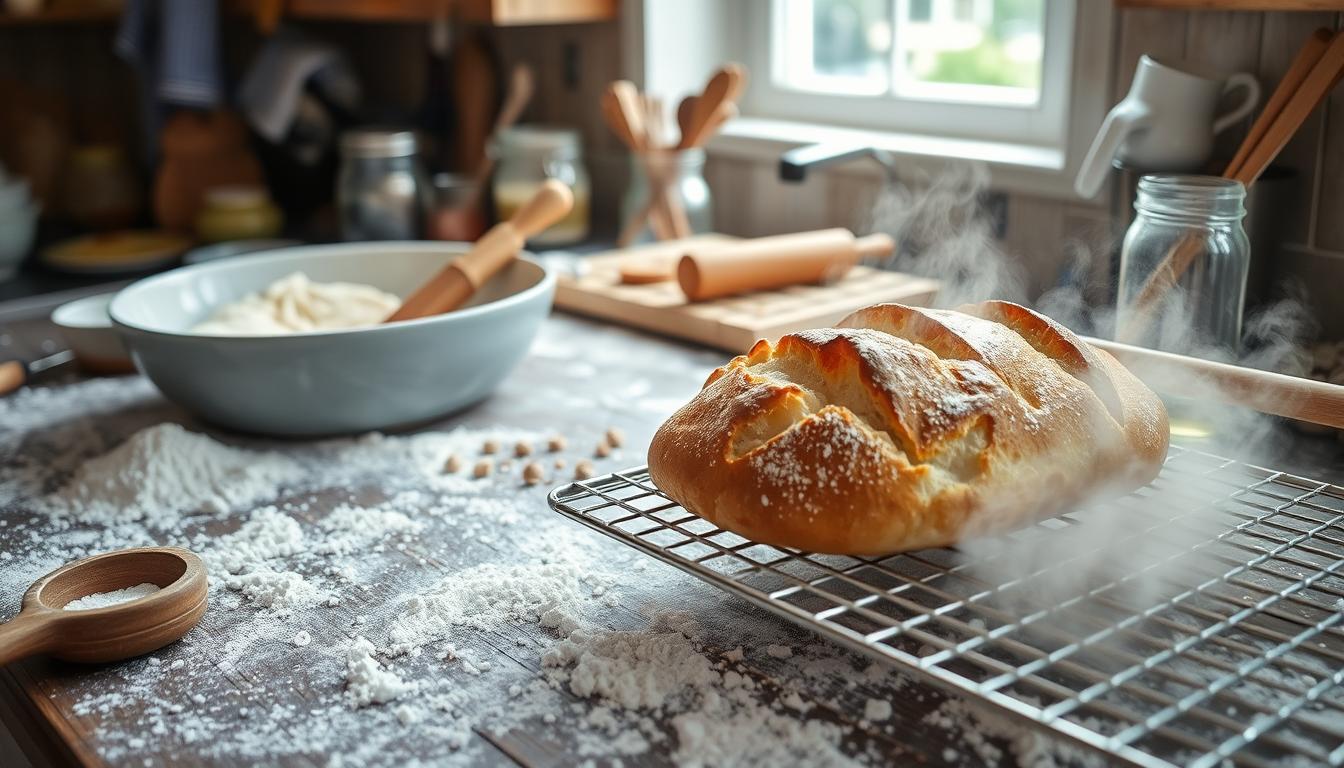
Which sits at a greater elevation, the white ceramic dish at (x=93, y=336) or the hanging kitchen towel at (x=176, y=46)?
the hanging kitchen towel at (x=176, y=46)

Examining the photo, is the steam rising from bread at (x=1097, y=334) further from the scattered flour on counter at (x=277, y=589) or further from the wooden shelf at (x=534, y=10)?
the wooden shelf at (x=534, y=10)

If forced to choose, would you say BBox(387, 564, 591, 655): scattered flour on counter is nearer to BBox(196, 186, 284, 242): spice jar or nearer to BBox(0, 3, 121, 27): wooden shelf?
BBox(196, 186, 284, 242): spice jar

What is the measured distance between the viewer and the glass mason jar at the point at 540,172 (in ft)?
6.31

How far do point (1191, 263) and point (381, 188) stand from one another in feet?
4.26

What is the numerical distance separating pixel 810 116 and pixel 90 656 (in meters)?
1.46

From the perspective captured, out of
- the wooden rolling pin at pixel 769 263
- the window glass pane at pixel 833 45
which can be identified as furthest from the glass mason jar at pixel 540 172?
the wooden rolling pin at pixel 769 263

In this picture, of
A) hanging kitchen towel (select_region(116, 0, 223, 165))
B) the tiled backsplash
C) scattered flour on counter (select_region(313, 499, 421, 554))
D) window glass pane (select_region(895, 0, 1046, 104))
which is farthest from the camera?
hanging kitchen towel (select_region(116, 0, 223, 165))

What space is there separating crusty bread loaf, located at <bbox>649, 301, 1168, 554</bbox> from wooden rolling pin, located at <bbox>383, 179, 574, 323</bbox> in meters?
0.50

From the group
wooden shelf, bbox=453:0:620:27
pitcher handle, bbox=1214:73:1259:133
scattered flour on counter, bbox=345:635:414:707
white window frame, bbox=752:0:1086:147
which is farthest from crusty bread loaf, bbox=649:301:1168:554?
wooden shelf, bbox=453:0:620:27

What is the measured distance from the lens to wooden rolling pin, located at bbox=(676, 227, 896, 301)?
4.79 feet

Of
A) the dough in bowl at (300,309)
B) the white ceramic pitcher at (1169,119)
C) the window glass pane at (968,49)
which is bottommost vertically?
the dough in bowl at (300,309)

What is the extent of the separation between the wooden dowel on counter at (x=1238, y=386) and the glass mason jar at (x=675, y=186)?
0.92 m

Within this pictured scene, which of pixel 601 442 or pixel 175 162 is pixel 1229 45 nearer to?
pixel 601 442

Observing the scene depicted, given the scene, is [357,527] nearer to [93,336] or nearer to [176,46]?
[93,336]
